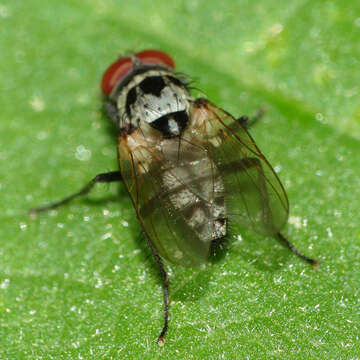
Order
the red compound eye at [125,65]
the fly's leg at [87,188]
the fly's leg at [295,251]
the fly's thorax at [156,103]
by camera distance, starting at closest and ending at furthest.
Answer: the fly's leg at [295,251] → the fly's thorax at [156,103] → the fly's leg at [87,188] → the red compound eye at [125,65]

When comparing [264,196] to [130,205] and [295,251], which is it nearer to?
[295,251]

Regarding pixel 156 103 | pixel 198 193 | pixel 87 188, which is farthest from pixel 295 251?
pixel 87 188

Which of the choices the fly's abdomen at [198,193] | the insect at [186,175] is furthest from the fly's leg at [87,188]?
the fly's abdomen at [198,193]

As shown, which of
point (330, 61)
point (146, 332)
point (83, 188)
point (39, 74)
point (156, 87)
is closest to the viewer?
point (146, 332)

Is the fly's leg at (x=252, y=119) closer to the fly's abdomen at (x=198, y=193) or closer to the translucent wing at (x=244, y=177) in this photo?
the translucent wing at (x=244, y=177)

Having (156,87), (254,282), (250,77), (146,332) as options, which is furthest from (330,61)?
(146,332)

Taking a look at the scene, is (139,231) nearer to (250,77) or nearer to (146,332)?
(146,332)

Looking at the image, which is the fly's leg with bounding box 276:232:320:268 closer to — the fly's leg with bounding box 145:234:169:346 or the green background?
the green background

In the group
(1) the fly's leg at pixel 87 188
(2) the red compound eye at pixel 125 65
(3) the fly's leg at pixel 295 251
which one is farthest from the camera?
(2) the red compound eye at pixel 125 65
